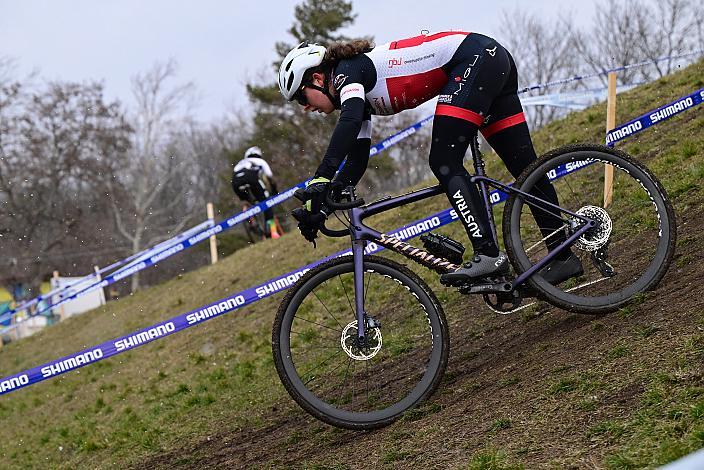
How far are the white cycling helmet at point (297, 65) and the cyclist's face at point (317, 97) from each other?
74 mm

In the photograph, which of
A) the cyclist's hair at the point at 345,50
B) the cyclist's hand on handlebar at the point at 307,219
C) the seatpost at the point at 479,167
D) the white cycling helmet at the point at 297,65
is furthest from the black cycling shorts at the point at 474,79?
the cyclist's hand on handlebar at the point at 307,219

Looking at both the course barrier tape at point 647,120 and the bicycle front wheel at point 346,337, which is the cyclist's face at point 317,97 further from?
the course barrier tape at point 647,120

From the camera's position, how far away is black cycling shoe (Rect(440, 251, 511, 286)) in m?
4.69

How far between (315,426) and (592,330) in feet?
6.57

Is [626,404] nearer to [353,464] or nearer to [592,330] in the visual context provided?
[592,330]

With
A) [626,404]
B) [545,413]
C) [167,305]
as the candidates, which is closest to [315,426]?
[545,413]

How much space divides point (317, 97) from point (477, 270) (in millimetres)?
1528

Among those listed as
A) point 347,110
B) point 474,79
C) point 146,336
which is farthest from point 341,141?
point 146,336

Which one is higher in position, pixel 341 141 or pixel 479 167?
pixel 341 141

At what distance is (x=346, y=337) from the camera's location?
4.72m

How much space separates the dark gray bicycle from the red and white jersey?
559 millimetres

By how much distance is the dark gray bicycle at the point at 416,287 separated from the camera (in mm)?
4660

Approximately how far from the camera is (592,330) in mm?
4707

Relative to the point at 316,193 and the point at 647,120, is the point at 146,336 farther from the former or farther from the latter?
the point at 647,120
